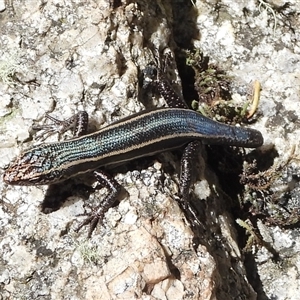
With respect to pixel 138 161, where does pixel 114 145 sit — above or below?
above

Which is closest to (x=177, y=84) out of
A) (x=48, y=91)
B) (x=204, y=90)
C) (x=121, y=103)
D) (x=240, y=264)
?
(x=204, y=90)

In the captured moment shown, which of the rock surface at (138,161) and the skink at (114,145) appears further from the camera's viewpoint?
the skink at (114,145)

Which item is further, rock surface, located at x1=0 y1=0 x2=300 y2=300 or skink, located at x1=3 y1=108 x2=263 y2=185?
skink, located at x1=3 y1=108 x2=263 y2=185

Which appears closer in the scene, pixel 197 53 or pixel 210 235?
pixel 210 235

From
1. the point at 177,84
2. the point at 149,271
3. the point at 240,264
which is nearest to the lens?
the point at 149,271

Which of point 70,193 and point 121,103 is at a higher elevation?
point 121,103

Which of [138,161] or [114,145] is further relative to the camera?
[138,161]

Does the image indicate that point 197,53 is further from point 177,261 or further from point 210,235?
point 177,261

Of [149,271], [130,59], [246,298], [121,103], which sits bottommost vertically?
[246,298]
